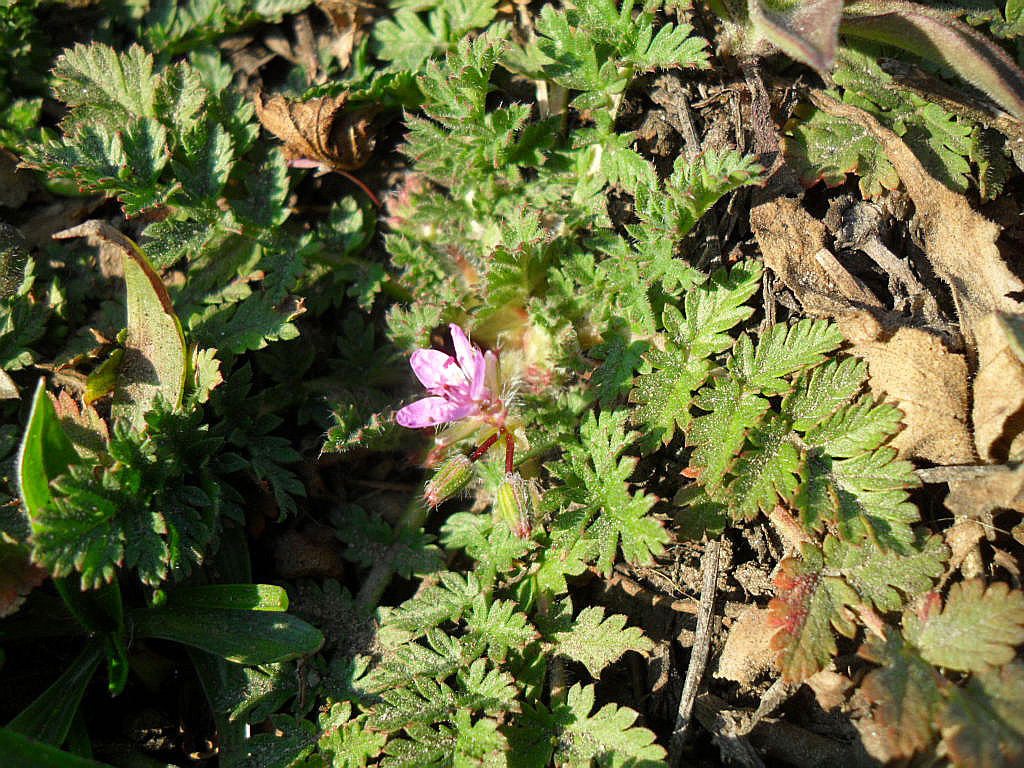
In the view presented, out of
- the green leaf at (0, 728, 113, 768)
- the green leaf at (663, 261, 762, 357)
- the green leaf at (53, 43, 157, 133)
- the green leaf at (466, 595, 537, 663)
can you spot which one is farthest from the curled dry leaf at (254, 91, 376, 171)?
the green leaf at (0, 728, 113, 768)

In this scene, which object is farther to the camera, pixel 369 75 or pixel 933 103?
pixel 369 75

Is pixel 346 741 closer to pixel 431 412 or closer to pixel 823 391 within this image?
pixel 431 412

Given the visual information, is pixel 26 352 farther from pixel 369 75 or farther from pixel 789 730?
pixel 789 730

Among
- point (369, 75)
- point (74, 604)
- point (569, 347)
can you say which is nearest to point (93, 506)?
point (74, 604)

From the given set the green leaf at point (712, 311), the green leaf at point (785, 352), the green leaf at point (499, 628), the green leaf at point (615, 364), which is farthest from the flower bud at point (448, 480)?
the green leaf at point (785, 352)

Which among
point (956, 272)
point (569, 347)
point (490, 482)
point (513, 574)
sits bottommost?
point (513, 574)

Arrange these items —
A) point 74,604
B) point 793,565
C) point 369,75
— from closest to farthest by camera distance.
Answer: point 793,565 < point 74,604 < point 369,75
